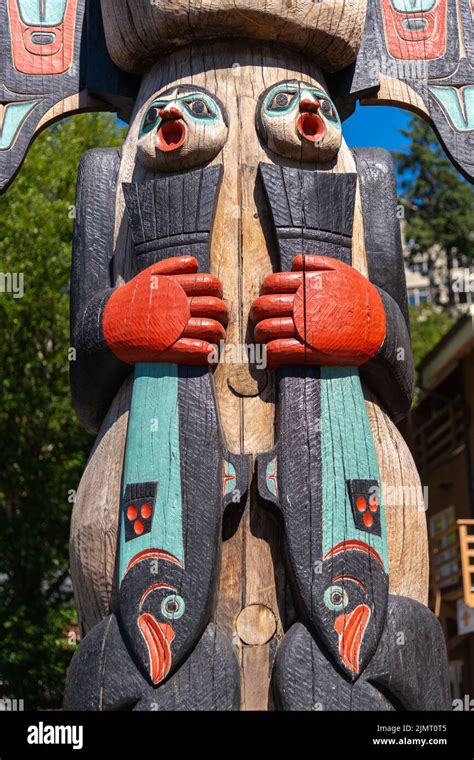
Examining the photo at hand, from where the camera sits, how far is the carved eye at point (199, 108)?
422cm

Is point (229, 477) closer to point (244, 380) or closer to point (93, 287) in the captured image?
point (244, 380)

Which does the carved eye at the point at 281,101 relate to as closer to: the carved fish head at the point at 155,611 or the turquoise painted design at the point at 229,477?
the turquoise painted design at the point at 229,477

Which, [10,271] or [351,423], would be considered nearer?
[351,423]

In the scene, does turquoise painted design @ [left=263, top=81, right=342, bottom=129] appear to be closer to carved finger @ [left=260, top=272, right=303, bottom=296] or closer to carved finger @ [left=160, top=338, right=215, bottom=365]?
carved finger @ [left=260, top=272, right=303, bottom=296]

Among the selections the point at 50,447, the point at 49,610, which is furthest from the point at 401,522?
the point at 50,447

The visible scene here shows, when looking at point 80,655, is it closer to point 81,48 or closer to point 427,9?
point 81,48

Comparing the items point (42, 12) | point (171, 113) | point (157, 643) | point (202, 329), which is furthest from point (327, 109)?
point (157, 643)

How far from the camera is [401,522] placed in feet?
13.1

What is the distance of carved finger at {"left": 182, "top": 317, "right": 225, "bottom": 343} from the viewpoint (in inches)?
153

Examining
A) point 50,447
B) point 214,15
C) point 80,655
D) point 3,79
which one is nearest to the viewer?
point 80,655

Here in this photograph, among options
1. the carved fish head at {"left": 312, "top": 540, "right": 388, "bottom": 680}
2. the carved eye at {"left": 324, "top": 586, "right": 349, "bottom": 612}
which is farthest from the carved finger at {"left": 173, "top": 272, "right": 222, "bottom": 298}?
the carved eye at {"left": 324, "top": 586, "right": 349, "bottom": 612}

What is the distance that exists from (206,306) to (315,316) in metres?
0.40

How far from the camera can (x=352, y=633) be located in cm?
360
